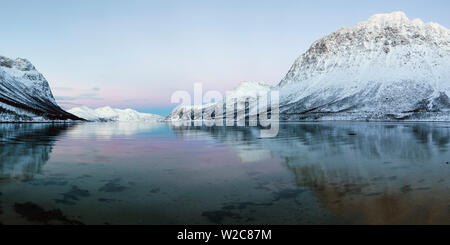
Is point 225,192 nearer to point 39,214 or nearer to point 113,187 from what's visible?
point 113,187

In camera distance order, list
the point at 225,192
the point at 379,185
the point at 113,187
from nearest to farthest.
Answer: the point at 225,192
the point at 113,187
the point at 379,185

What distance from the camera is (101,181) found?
14016 millimetres

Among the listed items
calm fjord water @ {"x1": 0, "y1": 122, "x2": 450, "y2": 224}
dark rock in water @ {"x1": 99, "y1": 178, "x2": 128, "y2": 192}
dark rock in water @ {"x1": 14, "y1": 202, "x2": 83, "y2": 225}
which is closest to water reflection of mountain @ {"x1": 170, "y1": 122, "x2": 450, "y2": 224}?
calm fjord water @ {"x1": 0, "y1": 122, "x2": 450, "y2": 224}

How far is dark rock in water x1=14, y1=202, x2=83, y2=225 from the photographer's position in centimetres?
862

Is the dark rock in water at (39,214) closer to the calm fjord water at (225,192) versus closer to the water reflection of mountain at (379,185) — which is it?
the calm fjord water at (225,192)

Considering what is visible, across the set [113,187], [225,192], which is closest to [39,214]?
[113,187]

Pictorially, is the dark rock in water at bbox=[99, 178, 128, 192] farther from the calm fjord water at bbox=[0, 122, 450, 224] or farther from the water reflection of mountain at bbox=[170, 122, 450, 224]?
the water reflection of mountain at bbox=[170, 122, 450, 224]

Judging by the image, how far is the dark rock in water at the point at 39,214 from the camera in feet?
28.3

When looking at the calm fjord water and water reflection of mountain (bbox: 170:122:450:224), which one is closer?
the calm fjord water

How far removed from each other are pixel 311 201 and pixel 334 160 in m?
10.8

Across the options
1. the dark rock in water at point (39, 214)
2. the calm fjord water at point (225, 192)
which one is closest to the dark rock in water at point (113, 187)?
the calm fjord water at point (225, 192)

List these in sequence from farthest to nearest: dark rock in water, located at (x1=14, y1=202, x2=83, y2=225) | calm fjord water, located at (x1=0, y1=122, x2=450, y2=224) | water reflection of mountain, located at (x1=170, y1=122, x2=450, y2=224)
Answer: water reflection of mountain, located at (x1=170, y1=122, x2=450, y2=224) → calm fjord water, located at (x1=0, y1=122, x2=450, y2=224) → dark rock in water, located at (x1=14, y1=202, x2=83, y2=225)

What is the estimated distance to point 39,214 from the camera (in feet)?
30.0
